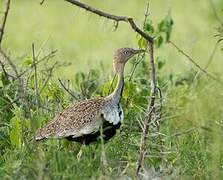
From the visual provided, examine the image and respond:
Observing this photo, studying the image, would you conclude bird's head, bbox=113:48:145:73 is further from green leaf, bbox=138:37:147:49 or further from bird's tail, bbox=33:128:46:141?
bird's tail, bbox=33:128:46:141

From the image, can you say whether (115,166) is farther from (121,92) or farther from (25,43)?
(25,43)

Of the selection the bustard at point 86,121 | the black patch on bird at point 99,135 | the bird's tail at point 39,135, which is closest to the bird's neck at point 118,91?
the bustard at point 86,121

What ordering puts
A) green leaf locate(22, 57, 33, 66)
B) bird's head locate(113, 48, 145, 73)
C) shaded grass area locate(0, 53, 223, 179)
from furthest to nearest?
green leaf locate(22, 57, 33, 66)
bird's head locate(113, 48, 145, 73)
shaded grass area locate(0, 53, 223, 179)

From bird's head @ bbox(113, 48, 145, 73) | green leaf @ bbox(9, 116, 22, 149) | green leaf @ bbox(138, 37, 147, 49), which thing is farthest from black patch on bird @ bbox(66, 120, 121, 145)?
green leaf @ bbox(138, 37, 147, 49)

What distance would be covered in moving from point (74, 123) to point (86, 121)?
0.08 metres

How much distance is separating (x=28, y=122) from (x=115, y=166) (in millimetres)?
729

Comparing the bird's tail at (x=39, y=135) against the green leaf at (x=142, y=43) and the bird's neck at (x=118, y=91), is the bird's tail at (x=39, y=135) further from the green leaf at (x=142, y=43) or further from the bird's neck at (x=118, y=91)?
the green leaf at (x=142, y=43)

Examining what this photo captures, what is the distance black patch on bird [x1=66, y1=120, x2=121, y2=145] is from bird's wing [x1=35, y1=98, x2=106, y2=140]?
0.03 m

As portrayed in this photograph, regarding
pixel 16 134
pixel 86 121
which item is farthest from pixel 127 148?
pixel 16 134

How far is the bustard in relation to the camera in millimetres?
6074

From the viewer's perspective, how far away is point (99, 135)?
19.9ft

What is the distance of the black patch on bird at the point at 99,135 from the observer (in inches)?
237

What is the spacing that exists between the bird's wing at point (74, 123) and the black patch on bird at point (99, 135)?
0.03 metres

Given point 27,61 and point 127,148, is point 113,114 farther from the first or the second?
point 27,61
